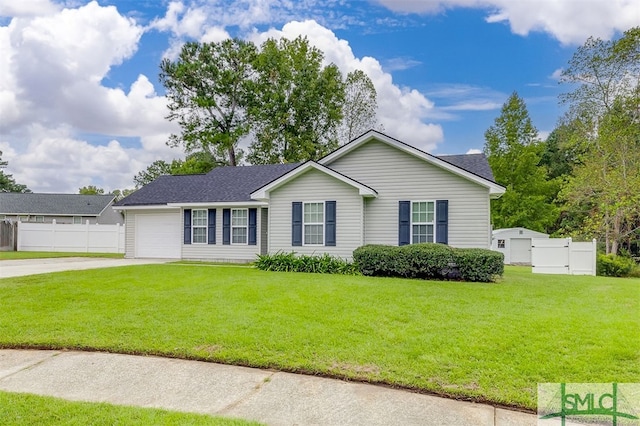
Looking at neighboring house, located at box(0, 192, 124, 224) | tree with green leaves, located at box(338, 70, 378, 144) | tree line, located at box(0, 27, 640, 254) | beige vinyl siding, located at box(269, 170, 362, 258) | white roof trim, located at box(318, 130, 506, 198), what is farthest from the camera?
neighboring house, located at box(0, 192, 124, 224)

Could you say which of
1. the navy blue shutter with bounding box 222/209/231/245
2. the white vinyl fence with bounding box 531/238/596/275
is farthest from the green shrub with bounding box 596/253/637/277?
the navy blue shutter with bounding box 222/209/231/245

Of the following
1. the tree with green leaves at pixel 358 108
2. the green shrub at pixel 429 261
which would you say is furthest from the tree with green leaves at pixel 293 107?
the green shrub at pixel 429 261

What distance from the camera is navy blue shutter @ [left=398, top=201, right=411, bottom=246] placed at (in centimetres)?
1410

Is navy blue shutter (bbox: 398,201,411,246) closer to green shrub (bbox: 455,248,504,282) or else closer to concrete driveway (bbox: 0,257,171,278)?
green shrub (bbox: 455,248,504,282)

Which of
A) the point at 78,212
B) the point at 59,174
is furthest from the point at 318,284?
the point at 78,212

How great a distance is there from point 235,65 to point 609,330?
31864 millimetres

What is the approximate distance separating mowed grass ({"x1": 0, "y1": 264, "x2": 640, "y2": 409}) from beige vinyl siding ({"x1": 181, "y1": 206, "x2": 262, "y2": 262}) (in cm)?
738

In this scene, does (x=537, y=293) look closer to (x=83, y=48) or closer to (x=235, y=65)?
(x=83, y=48)

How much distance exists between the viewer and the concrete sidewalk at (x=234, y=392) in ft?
12.5

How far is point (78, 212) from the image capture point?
40.4 meters

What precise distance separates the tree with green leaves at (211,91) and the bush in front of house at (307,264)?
2057cm

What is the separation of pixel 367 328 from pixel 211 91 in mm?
29920

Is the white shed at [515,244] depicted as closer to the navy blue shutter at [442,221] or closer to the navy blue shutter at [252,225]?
the navy blue shutter at [442,221]

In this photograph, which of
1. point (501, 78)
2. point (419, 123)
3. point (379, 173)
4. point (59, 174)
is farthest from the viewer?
point (419, 123)
